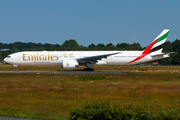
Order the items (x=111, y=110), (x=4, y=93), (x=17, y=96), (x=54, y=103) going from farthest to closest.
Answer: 1. (x=4, y=93)
2. (x=17, y=96)
3. (x=54, y=103)
4. (x=111, y=110)

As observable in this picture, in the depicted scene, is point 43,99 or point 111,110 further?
point 43,99

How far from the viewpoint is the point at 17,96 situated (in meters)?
17.7

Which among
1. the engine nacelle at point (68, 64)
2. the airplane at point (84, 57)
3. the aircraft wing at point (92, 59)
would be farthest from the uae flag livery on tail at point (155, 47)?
the engine nacelle at point (68, 64)

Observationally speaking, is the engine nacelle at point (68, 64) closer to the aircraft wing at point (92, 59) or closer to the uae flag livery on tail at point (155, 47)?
the aircraft wing at point (92, 59)

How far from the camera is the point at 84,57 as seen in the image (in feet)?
148

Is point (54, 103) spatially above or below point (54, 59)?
below

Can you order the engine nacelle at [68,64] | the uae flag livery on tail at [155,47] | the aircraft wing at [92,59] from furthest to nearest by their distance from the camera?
1. the uae flag livery on tail at [155,47]
2. the aircraft wing at [92,59]
3. the engine nacelle at [68,64]

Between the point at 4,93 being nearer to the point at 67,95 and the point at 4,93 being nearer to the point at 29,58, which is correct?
the point at 67,95

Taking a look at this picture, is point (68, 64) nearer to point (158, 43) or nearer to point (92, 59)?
point (92, 59)

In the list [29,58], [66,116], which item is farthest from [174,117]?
[29,58]

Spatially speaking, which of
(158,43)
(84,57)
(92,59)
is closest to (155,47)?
(158,43)

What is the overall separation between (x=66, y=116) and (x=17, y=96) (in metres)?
7.36

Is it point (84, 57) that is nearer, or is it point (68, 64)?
point (68, 64)

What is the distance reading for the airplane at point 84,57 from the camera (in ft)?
144
